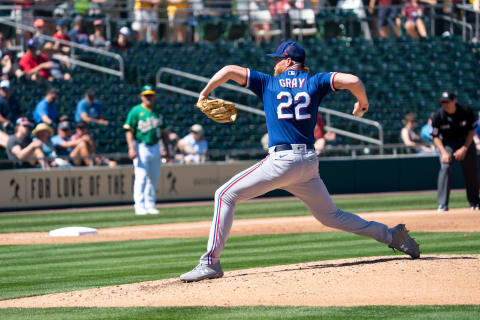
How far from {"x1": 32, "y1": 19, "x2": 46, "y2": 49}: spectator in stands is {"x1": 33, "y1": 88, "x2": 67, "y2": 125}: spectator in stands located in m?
2.76

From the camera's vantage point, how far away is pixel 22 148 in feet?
57.1

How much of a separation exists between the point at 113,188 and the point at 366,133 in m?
6.77

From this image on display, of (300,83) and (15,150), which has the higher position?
(300,83)

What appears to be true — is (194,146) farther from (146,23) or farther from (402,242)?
(402,242)

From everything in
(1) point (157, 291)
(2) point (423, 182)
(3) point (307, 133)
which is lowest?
(2) point (423, 182)

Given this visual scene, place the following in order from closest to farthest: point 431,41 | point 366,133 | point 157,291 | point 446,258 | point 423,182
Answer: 1. point 157,291
2. point 446,258
3. point 423,182
4. point 366,133
5. point 431,41

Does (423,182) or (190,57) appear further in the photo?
(190,57)

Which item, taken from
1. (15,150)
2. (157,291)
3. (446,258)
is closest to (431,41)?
(15,150)

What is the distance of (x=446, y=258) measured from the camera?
27.0 feet

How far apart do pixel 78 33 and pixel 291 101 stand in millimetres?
15825

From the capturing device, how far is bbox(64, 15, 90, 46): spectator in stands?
22219mm

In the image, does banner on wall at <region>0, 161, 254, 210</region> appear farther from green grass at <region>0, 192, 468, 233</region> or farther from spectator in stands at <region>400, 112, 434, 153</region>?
spectator in stands at <region>400, 112, 434, 153</region>

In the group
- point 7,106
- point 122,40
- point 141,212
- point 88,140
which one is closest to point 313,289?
point 141,212

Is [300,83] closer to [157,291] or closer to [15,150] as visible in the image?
[157,291]
